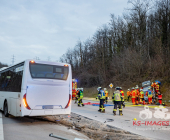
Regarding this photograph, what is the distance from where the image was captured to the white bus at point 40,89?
897 centimetres

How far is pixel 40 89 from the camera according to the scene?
9.20 metres

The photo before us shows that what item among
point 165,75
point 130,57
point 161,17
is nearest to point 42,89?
point 165,75

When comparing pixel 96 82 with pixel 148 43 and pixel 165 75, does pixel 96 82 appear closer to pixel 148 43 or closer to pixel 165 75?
pixel 148 43

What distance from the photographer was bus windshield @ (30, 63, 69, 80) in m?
9.27

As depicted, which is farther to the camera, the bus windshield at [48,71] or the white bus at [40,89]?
the bus windshield at [48,71]

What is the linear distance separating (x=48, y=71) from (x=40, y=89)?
38.4 inches

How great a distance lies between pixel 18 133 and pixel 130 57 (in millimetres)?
34662

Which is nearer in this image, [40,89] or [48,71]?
[40,89]

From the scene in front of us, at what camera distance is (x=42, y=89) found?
9266 mm

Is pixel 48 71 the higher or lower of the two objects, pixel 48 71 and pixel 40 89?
the higher

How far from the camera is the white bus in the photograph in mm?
8969

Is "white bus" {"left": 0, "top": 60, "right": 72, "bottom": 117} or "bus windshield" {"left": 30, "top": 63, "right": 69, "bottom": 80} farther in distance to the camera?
"bus windshield" {"left": 30, "top": 63, "right": 69, "bottom": 80}

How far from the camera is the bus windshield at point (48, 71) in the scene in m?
9.27

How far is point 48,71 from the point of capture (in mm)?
9641
